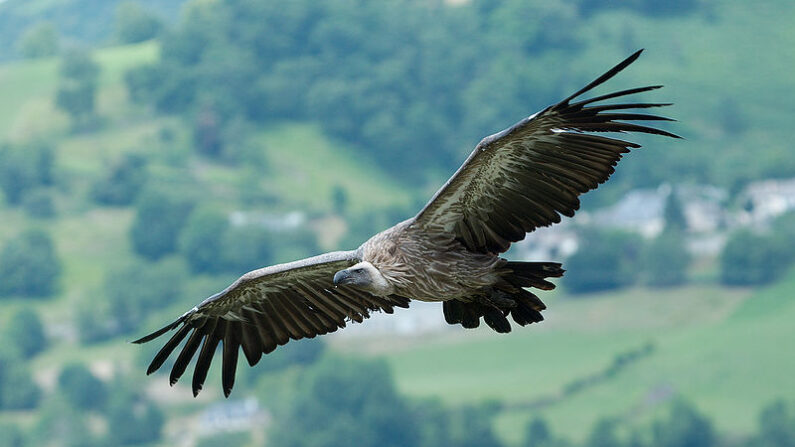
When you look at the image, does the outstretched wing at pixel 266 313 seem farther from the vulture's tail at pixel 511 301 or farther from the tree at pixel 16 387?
the tree at pixel 16 387

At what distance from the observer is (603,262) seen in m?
177

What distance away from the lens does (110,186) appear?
19562 cm

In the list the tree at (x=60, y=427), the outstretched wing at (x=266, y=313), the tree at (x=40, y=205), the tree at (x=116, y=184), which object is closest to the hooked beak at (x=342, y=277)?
the outstretched wing at (x=266, y=313)

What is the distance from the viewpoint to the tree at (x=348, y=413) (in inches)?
5891

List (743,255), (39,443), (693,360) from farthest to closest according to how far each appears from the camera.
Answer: (743,255) < (39,443) < (693,360)

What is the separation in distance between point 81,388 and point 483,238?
145 m

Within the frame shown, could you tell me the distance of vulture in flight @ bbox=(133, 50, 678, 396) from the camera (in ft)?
51.1

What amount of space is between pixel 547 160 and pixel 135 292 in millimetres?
167076

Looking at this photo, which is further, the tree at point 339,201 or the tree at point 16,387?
the tree at point 339,201

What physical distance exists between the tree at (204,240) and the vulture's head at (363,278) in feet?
585

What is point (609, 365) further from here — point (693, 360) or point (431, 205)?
point (431, 205)

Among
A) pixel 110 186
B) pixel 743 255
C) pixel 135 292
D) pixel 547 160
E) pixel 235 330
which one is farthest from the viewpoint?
pixel 110 186

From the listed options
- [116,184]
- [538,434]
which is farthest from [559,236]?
[538,434]

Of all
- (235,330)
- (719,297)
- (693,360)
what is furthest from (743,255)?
(235,330)
